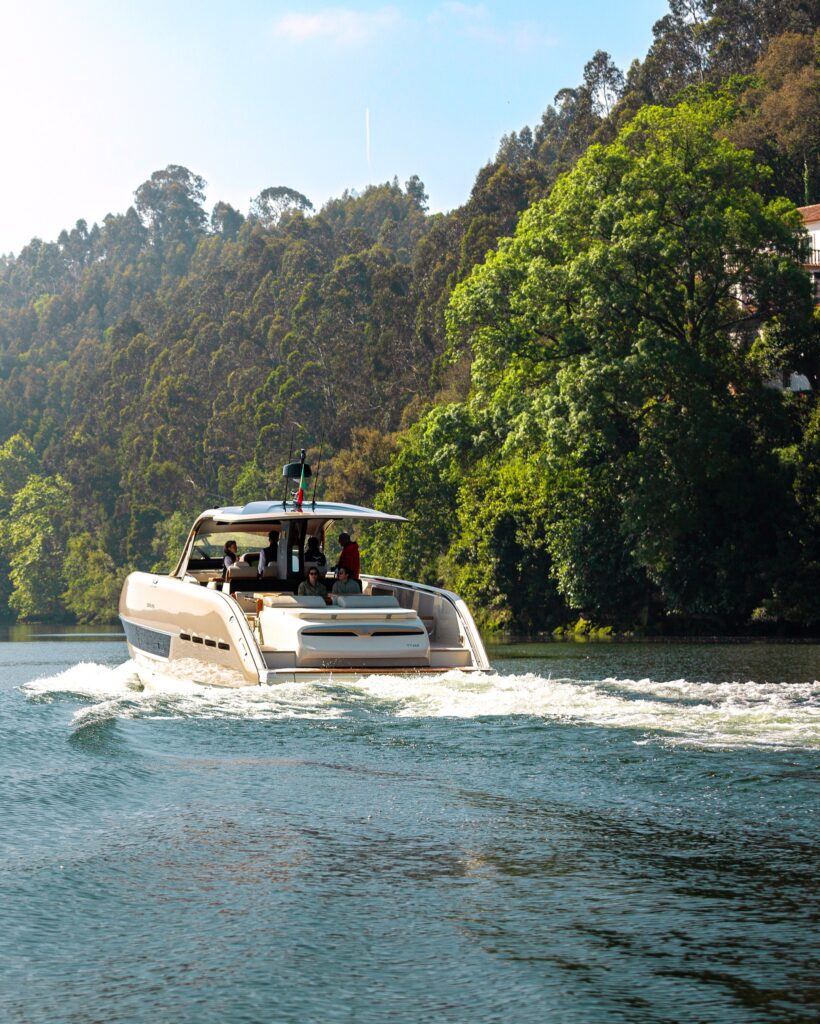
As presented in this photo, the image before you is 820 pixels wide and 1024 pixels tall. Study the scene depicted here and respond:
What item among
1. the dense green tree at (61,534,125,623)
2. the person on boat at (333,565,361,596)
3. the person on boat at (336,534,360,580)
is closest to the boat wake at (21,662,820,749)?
the person on boat at (333,565,361,596)

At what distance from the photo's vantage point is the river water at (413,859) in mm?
6523

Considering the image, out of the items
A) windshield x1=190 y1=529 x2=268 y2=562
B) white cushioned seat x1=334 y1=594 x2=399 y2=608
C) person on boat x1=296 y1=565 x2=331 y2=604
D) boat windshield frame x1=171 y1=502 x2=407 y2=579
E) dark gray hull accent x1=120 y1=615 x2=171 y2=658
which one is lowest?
dark gray hull accent x1=120 y1=615 x2=171 y2=658

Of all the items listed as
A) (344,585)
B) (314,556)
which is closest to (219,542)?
(314,556)

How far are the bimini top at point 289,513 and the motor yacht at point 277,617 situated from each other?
0.8 inches

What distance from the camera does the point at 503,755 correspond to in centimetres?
1242

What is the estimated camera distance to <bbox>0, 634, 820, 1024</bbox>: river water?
6.52 meters

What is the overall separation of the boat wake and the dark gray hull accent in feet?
5.46

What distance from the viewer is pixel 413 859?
8844mm

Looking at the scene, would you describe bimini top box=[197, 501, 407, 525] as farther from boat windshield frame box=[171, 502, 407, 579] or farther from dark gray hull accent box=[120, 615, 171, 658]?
dark gray hull accent box=[120, 615, 171, 658]

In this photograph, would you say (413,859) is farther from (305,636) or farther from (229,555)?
(229,555)

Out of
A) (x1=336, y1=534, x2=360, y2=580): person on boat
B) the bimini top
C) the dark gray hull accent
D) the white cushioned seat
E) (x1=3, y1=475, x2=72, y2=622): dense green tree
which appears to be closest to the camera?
the white cushioned seat

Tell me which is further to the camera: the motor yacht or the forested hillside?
the forested hillside

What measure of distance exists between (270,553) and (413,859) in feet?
40.8

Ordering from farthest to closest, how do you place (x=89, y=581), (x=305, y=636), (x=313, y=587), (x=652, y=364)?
(x=89, y=581), (x=652, y=364), (x=313, y=587), (x=305, y=636)
